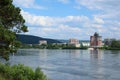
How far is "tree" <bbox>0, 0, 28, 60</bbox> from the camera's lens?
66.1 feet

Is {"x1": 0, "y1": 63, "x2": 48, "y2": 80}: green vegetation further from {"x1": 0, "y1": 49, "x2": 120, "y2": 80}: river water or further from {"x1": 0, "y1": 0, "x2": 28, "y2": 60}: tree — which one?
{"x1": 0, "y1": 49, "x2": 120, "y2": 80}: river water

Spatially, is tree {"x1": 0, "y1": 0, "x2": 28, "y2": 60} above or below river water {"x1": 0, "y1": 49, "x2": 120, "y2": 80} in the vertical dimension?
above

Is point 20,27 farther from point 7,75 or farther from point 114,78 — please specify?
point 114,78

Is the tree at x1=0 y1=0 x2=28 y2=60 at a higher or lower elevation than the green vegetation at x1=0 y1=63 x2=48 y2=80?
higher

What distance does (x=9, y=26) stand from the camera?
72.0 ft

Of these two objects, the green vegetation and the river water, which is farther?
the river water

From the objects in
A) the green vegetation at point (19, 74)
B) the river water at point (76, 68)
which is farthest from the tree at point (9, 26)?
the river water at point (76, 68)

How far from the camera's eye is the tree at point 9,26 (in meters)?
20.1

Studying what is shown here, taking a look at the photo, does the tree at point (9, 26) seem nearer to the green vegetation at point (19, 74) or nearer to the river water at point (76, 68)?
the green vegetation at point (19, 74)

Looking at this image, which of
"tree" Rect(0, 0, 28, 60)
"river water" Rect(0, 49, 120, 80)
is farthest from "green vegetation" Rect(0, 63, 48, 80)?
"river water" Rect(0, 49, 120, 80)

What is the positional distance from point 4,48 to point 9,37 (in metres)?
1.39

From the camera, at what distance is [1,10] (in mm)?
20750

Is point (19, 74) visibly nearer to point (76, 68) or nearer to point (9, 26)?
point (9, 26)

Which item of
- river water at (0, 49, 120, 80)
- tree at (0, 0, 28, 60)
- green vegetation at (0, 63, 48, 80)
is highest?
tree at (0, 0, 28, 60)
